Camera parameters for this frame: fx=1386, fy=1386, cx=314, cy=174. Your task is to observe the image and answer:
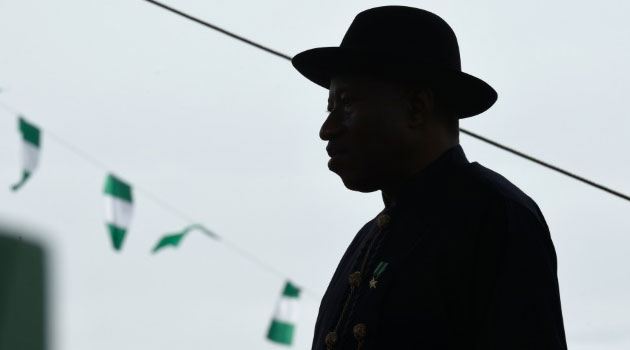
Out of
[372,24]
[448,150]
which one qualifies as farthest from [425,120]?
[372,24]

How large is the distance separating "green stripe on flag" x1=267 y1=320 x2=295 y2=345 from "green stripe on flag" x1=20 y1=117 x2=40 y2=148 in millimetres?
1483

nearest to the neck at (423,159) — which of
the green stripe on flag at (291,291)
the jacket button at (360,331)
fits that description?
the jacket button at (360,331)

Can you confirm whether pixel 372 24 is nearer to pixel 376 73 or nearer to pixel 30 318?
pixel 376 73

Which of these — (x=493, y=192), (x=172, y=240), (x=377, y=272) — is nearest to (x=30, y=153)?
(x=172, y=240)

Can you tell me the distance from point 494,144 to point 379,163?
39.1 inches

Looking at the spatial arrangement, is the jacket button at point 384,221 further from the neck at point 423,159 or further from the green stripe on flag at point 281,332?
the green stripe on flag at point 281,332

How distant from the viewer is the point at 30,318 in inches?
69.7

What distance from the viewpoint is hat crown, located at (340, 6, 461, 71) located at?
8.90 ft

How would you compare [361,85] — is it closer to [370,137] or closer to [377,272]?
[370,137]

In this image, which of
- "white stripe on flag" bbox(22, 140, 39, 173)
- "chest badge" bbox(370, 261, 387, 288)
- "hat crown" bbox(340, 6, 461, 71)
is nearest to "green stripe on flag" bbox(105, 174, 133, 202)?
"white stripe on flag" bbox(22, 140, 39, 173)

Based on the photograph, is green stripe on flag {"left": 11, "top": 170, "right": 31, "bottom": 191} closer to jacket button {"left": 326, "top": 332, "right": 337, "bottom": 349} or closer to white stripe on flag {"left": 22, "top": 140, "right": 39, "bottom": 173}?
white stripe on flag {"left": 22, "top": 140, "right": 39, "bottom": 173}

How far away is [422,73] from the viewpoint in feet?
8.80

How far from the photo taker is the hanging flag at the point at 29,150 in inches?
263

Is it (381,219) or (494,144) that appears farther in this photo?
(494,144)
